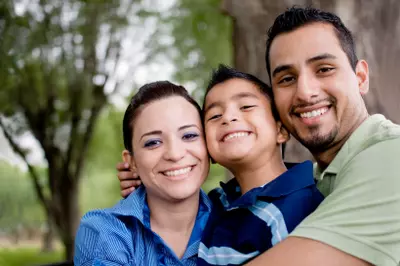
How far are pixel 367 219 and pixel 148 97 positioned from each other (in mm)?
928

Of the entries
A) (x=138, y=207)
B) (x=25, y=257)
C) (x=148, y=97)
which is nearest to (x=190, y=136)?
(x=148, y=97)

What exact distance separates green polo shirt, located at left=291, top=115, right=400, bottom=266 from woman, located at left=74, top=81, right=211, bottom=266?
516mm

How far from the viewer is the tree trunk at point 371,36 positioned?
122 inches

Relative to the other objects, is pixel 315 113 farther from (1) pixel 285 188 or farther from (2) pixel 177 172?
(2) pixel 177 172

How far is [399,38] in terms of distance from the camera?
10.5ft

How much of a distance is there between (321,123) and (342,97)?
125 mm

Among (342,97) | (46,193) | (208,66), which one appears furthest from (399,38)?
(46,193)

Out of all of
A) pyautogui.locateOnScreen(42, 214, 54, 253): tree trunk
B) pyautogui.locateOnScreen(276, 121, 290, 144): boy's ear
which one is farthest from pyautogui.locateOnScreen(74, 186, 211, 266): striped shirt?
pyautogui.locateOnScreen(42, 214, 54, 253): tree trunk

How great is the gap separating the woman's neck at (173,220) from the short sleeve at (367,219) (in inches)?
21.6

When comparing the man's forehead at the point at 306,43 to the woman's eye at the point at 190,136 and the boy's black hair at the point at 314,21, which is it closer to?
the boy's black hair at the point at 314,21

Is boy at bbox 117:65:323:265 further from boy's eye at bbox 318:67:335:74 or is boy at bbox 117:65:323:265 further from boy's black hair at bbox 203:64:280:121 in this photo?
boy's eye at bbox 318:67:335:74

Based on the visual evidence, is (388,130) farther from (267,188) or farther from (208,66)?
(208,66)

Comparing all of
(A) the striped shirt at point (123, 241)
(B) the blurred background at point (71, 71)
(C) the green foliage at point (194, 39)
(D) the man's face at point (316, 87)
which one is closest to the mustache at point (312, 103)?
(D) the man's face at point (316, 87)

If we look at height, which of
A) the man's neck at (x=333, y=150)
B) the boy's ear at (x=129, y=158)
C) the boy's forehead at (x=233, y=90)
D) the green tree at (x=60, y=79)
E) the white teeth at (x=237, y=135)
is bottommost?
the man's neck at (x=333, y=150)
